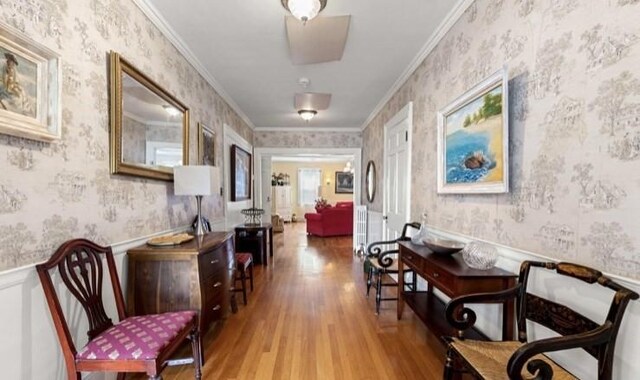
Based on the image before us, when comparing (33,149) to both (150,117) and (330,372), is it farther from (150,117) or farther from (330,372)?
(330,372)

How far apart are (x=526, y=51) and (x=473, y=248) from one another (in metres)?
1.10

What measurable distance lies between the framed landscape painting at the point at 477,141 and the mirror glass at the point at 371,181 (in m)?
2.69

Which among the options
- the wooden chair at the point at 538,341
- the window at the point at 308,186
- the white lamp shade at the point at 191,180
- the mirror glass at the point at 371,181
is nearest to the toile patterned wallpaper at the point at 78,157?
the white lamp shade at the point at 191,180

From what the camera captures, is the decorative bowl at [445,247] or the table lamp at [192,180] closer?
the decorative bowl at [445,247]

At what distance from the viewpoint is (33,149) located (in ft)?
4.18

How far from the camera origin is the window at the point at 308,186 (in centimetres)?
1184

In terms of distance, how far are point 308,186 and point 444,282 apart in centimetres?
1025

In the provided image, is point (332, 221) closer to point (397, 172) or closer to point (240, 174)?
point (240, 174)

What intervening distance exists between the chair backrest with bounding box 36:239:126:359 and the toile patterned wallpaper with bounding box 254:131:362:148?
15.7ft

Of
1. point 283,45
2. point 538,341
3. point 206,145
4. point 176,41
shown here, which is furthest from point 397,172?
point 538,341

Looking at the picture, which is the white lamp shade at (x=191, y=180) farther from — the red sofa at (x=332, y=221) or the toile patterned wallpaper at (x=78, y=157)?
the red sofa at (x=332, y=221)

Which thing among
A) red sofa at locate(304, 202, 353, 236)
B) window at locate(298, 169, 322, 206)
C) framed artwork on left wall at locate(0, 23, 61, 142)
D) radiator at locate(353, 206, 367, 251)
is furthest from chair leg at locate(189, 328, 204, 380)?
window at locate(298, 169, 322, 206)

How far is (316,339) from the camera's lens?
2338 millimetres

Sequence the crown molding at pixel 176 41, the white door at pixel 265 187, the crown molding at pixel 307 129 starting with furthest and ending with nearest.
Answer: the white door at pixel 265 187 < the crown molding at pixel 307 129 < the crown molding at pixel 176 41
